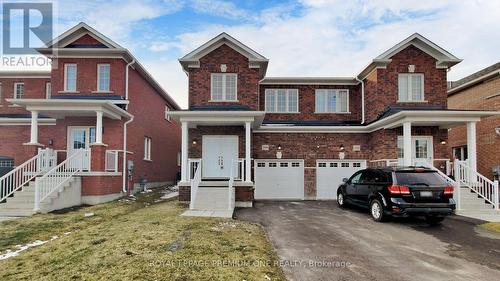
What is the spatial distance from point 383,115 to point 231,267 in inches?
489

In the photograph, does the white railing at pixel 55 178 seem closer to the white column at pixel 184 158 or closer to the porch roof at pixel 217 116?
the white column at pixel 184 158

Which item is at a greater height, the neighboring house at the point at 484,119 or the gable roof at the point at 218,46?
the gable roof at the point at 218,46

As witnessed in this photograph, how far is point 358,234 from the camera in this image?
7.91 m

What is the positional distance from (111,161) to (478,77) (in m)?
19.9

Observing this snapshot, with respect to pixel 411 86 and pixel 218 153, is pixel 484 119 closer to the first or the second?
pixel 411 86

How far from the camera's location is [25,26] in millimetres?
15398

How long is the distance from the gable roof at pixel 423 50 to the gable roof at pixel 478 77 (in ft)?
7.23

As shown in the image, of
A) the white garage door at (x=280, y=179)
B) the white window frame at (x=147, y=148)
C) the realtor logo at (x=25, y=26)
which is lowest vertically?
the white garage door at (x=280, y=179)

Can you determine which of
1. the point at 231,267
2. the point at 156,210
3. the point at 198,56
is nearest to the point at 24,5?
the point at 198,56

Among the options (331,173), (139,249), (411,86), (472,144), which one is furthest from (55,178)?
(472,144)

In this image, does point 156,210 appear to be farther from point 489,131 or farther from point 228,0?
point 489,131

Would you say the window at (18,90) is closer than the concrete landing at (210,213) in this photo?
No

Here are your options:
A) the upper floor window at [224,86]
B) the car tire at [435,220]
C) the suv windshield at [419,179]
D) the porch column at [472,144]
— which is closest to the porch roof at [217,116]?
the upper floor window at [224,86]

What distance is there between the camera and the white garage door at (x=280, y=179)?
15.8 metres
